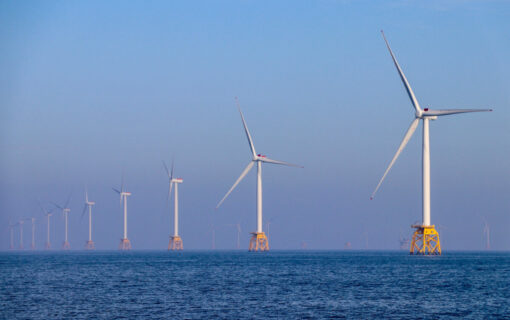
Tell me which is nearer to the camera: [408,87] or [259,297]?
[259,297]

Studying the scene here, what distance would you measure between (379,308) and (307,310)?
5608 millimetres

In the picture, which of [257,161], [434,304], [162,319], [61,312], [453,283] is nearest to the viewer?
[162,319]

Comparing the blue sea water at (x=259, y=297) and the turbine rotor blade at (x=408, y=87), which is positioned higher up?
the turbine rotor blade at (x=408, y=87)

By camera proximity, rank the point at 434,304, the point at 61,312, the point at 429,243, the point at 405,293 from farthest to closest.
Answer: the point at 429,243 < the point at 405,293 < the point at 434,304 < the point at 61,312

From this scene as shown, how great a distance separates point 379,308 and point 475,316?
7348 mm

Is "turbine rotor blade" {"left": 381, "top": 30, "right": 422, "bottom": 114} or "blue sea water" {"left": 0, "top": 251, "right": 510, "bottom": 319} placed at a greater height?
"turbine rotor blade" {"left": 381, "top": 30, "right": 422, "bottom": 114}

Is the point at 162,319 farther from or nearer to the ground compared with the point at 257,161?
nearer to the ground

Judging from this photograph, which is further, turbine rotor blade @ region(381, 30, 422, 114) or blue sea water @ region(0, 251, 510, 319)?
turbine rotor blade @ region(381, 30, 422, 114)

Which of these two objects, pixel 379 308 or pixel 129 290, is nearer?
pixel 379 308

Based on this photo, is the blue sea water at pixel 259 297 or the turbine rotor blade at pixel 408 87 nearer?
the blue sea water at pixel 259 297

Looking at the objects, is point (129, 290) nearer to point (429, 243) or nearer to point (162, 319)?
point (162, 319)

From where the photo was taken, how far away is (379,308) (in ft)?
196

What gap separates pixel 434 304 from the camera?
62.9 metres

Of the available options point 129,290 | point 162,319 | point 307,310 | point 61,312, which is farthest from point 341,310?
point 129,290
